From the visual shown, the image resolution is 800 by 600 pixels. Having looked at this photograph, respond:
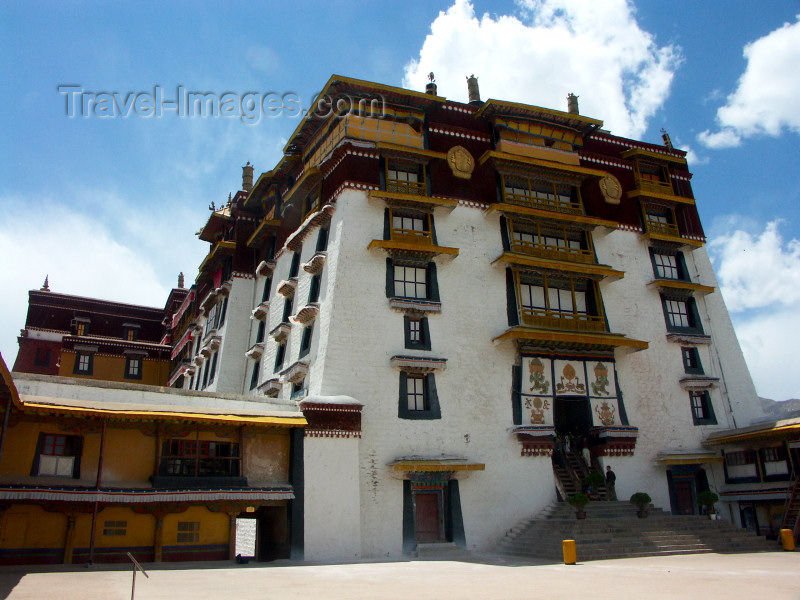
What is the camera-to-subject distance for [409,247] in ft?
88.3

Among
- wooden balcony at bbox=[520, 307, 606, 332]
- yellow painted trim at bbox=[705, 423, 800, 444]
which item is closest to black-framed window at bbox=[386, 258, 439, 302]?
wooden balcony at bbox=[520, 307, 606, 332]

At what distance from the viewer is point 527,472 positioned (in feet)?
86.3

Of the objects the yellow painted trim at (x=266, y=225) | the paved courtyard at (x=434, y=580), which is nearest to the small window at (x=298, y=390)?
the paved courtyard at (x=434, y=580)

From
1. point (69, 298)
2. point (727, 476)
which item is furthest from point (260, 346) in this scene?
point (69, 298)

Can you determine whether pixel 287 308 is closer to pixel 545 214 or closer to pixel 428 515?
pixel 428 515

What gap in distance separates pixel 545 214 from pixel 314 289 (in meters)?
11.4

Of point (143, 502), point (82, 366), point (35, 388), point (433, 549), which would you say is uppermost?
point (82, 366)

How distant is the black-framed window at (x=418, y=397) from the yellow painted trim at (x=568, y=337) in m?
3.73

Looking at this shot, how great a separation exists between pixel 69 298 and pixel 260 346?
26714 mm

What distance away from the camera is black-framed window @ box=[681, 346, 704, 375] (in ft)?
103

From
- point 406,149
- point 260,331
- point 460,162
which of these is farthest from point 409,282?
point 260,331

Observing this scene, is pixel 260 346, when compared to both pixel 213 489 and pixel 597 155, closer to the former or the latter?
pixel 213 489

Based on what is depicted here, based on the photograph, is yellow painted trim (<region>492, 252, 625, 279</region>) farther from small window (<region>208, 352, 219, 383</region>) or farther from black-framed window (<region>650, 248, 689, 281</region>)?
small window (<region>208, 352, 219, 383</region>)

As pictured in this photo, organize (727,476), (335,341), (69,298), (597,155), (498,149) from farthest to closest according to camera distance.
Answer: (69,298)
(597,155)
(498,149)
(727,476)
(335,341)
